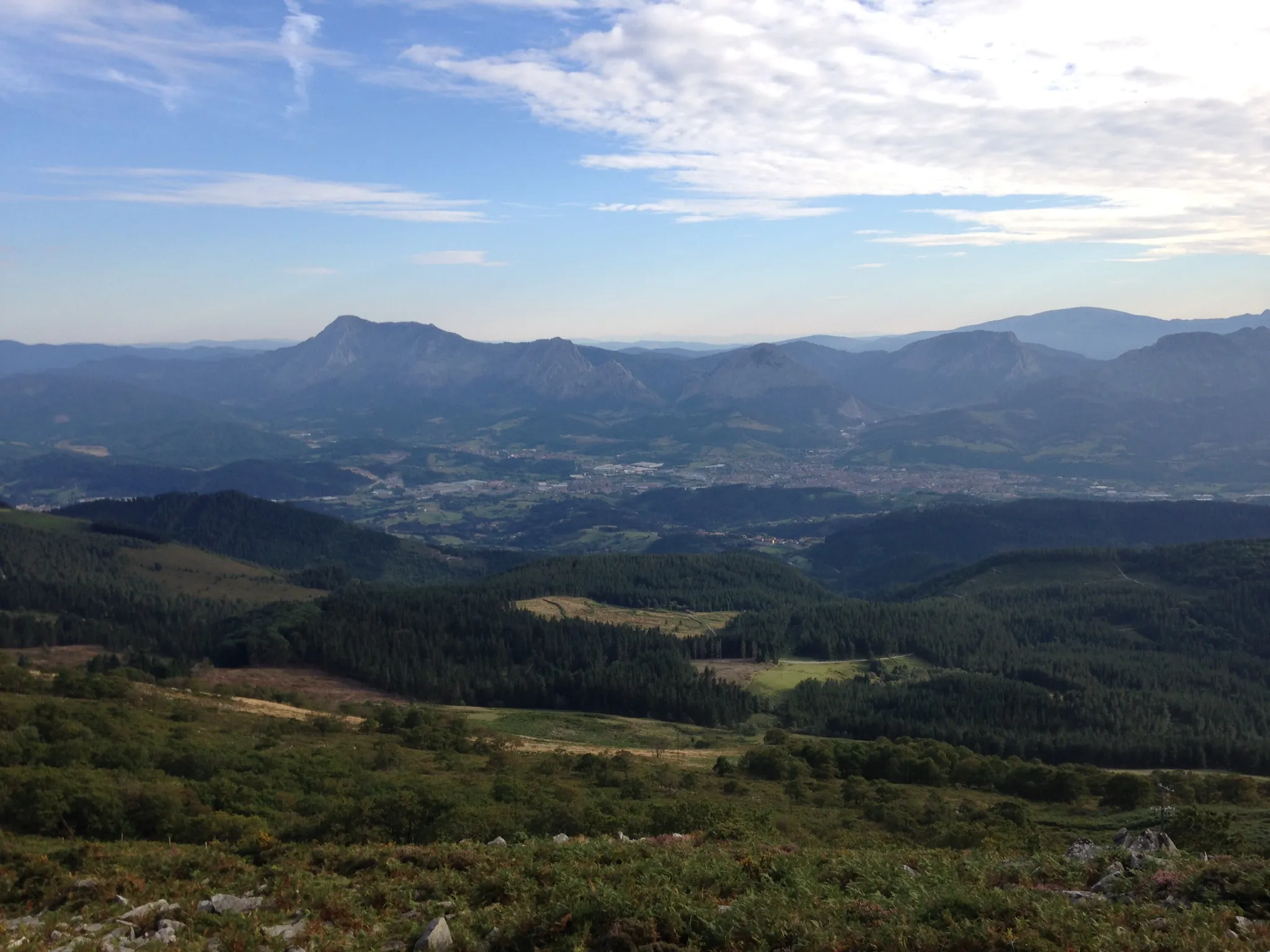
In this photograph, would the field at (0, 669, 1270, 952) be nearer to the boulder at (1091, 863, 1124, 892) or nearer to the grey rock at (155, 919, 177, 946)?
the boulder at (1091, 863, 1124, 892)

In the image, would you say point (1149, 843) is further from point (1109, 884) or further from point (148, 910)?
point (148, 910)

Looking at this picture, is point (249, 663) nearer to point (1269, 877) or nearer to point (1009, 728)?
point (1009, 728)

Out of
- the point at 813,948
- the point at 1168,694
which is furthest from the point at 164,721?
the point at 1168,694

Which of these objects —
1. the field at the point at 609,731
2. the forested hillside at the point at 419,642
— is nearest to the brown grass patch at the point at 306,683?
the forested hillside at the point at 419,642

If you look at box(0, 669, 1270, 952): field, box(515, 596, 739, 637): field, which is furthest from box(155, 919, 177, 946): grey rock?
box(515, 596, 739, 637): field

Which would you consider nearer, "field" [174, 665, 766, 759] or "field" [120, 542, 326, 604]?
"field" [174, 665, 766, 759]
